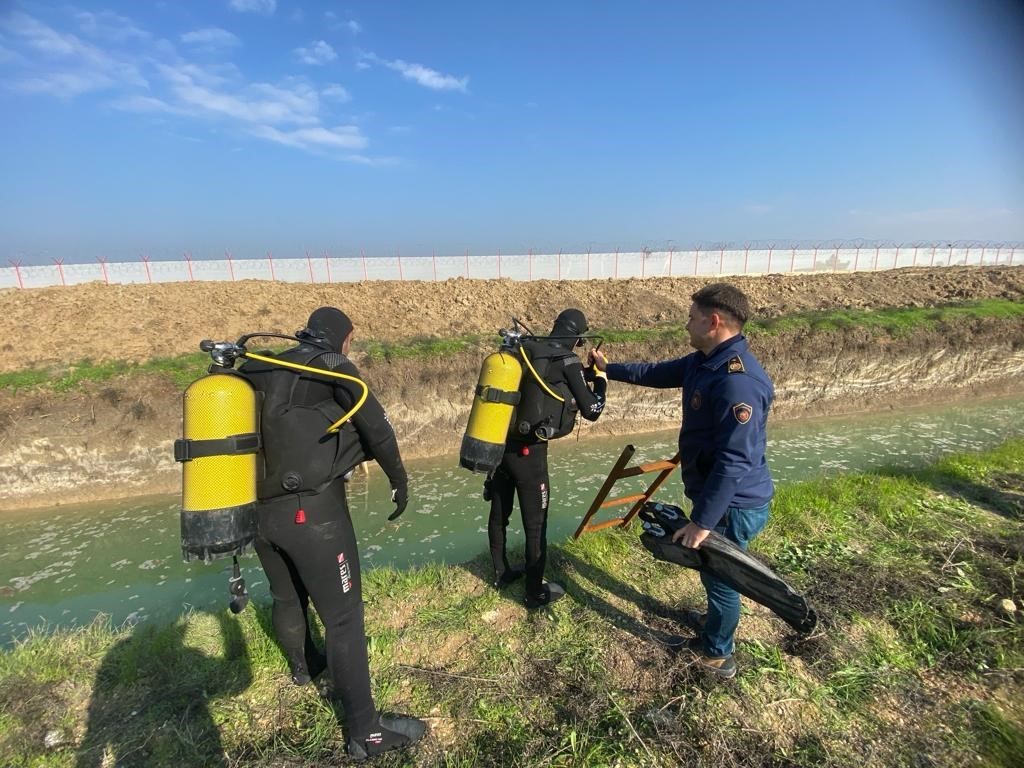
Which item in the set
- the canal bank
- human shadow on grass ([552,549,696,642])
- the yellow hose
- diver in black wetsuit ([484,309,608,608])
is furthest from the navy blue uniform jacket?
the canal bank

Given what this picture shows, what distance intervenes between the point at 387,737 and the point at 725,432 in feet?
8.18

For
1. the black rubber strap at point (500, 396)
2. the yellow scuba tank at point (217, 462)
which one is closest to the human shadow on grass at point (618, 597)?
the black rubber strap at point (500, 396)

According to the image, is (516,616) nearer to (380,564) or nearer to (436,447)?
(380,564)

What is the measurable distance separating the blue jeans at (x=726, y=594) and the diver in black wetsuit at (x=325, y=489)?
6.24 ft

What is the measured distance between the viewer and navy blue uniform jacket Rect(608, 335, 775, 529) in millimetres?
2496

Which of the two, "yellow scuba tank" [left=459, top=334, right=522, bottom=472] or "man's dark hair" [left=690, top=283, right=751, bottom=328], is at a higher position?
"man's dark hair" [left=690, top=283, right=751, bottom=328]

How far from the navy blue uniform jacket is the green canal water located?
4142mm

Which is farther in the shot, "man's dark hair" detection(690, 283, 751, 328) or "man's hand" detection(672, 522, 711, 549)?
"man's dark hair" detection(690, 283, 751, 328)

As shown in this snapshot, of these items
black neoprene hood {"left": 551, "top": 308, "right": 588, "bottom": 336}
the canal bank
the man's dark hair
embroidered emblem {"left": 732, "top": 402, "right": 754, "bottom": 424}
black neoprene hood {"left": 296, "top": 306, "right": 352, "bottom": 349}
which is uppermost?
the man's dark hair

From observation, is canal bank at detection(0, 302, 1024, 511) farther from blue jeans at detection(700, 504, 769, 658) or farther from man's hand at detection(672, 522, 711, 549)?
man's hand at detection(672, 522, 711, 549)

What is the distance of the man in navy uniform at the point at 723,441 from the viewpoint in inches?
98.7

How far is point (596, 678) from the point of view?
3119 mm

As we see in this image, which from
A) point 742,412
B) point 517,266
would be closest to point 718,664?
point 742,412

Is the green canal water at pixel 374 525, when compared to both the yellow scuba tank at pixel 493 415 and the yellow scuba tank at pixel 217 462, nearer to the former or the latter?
the yellow scuba tank at pixel 493 415
